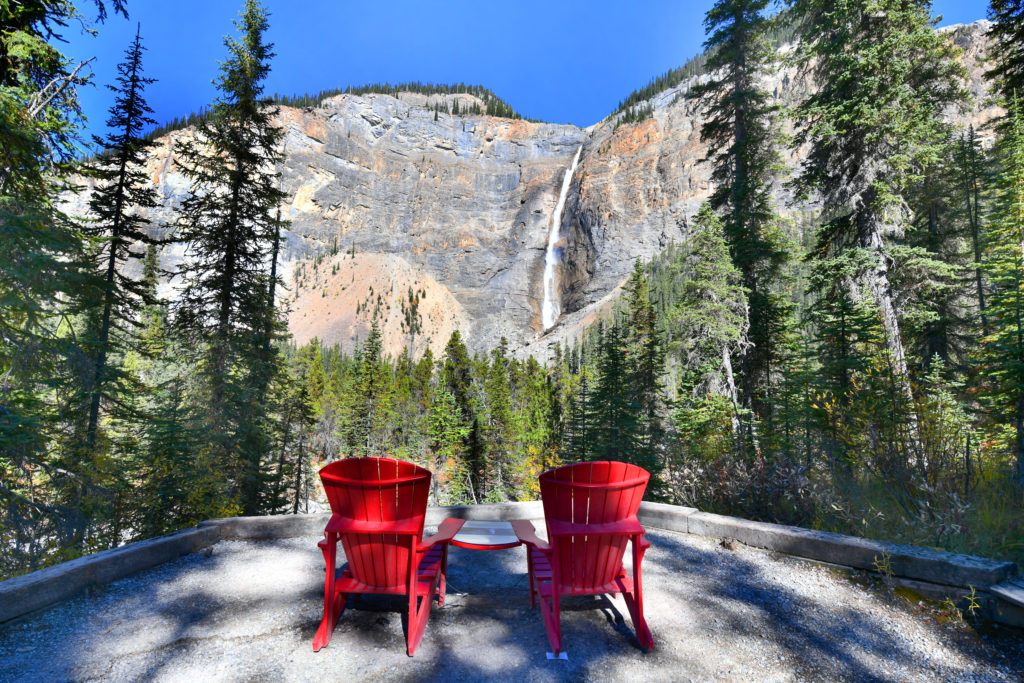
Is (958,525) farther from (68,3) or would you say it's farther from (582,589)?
(68,3)

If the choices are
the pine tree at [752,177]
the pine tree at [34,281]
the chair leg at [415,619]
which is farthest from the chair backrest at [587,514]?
the pine tree at [752,177]

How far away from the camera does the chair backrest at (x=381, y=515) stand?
260 centimetres

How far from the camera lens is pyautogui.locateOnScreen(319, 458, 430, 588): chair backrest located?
2.60m

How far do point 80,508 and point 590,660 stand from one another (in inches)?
275

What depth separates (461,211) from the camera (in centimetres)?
10644

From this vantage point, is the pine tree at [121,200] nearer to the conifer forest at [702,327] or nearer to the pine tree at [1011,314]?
the conifer forest at [702,327]

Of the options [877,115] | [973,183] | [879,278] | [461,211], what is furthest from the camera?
[461,211]

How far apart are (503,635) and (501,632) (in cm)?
4

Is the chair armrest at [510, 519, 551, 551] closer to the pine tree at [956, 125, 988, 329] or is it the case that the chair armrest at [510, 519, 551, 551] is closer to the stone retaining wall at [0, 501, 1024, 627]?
the stone retaining wall at [0, 501, 1024, 627]

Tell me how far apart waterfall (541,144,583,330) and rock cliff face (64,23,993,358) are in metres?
1.70

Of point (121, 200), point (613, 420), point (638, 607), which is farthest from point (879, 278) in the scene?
point (121, 200)

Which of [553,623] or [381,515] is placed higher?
[381,515]

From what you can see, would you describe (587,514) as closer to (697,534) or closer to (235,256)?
(697,534)

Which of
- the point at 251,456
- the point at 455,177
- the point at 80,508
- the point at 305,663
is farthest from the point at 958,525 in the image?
the point at 455,177
